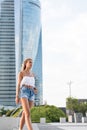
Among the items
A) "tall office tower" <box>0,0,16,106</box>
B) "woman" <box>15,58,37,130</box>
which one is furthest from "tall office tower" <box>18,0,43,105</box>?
"woman" <box>15,58,37,130</box>

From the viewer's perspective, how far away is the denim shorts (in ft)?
21.4

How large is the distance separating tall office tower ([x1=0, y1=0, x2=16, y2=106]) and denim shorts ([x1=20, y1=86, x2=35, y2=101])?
148 meters

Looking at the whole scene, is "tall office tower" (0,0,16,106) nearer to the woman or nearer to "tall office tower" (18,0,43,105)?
"tall office tower" (18,0,43,105)

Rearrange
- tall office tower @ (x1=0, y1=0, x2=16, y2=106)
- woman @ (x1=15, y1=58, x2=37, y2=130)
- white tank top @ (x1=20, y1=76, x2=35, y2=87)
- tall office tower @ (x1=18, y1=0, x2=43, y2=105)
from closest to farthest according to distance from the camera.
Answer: woman @ (x1=15, y1=58, x2=37, y2=130) < white tank top @ (x1=20, y1=76, x2=35, y2=87) < tall office tower @ (x1=0, y1=0, x2=16, y2=106) < tall office tower @ (x1=18, y1=0, x2=43, y2=105)

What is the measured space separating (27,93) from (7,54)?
153m

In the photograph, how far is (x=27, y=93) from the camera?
654cm

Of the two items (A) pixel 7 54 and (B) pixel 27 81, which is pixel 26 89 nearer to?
(B) pixel 27 81

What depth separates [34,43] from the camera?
6511 inches

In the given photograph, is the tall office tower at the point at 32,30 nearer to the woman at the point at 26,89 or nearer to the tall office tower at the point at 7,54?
the tall office tower at the point at 7,54

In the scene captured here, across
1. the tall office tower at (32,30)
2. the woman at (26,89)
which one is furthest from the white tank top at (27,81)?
the tall office tower at (32,30)

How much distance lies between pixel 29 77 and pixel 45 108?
57536mm

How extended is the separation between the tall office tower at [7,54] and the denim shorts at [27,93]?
148m

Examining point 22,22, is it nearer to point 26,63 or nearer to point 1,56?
point 1,56

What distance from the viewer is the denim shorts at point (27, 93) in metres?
6.52
